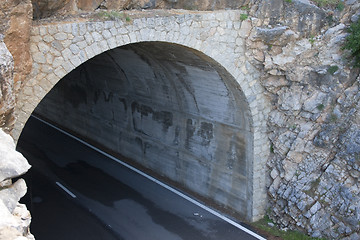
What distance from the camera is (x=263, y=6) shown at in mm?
11086

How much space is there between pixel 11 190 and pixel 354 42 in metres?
9.46

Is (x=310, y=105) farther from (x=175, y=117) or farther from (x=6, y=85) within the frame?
(x=6, y=85)

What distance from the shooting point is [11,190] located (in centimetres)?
479

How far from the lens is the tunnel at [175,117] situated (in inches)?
468

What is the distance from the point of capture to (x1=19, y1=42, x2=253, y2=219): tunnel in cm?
1188

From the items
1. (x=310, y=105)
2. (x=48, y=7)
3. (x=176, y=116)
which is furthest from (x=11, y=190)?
(x=176, y=116)

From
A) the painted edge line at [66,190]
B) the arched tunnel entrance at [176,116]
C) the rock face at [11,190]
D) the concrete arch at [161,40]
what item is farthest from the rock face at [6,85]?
the painted edge line at [66,190]

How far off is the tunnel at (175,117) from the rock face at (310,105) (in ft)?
3.88

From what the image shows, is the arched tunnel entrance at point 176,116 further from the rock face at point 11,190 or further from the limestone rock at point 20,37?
the rock face at point 11,190

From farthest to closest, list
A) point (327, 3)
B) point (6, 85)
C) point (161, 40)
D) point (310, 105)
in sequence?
1. point (327, 3)
2. point (310, 105)
3. point (161, 40)
4. point (6, 85)

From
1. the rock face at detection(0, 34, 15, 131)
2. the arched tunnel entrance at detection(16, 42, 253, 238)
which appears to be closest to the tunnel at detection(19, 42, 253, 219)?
the arched tunnel entrance at detection(16, 42, 253, 238)

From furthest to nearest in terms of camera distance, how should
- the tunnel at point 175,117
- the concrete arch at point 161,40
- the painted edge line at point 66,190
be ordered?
the painted edge line at point 66,190
the tunnel at point 175,117
the concrete arch at point 161,40

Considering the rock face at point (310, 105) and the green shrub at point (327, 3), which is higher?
the green shrub at point (327, 3)

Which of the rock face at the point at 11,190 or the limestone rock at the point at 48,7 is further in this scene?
the limestone rock at the point at 48,7
